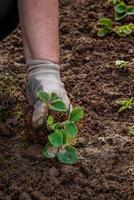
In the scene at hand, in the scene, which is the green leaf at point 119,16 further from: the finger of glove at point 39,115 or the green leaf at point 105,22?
the finger of glove at point 39,115

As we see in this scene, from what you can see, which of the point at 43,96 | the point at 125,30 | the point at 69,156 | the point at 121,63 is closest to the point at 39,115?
the point at 43,96

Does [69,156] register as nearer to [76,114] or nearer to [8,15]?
[76,114]

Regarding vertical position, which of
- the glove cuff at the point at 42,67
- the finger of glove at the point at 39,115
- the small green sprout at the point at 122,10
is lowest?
Result: the finger of glove at the point at 39,115

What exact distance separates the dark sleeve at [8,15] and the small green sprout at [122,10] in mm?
622

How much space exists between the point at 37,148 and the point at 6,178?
0.62 ft

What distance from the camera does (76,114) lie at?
6.45 feet

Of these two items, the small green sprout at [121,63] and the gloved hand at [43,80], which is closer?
the gloved hand at [43,80]

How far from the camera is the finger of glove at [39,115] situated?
77.3 inches

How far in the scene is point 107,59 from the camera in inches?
99.2

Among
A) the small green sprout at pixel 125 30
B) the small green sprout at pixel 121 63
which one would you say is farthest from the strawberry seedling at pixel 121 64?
the small green sprout at pixel 125 30

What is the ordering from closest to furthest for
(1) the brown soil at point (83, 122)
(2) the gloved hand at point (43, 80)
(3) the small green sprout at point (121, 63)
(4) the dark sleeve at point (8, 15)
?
(1) the brown soil at point (83, 122), (2) the gloved hand at point (43, 80), (4) the dark sleeve at point (8, 15), (3) the small green sprout at point (121, 63)

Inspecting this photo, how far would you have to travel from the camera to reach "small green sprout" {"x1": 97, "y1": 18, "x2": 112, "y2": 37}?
2.65m

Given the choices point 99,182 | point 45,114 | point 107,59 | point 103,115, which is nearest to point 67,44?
point 107,59

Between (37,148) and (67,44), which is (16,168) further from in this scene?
(67,44)
